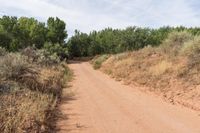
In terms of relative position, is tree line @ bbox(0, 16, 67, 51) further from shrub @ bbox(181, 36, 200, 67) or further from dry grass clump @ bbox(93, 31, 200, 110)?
shrub @ bbox(181, 36, 200, 67)

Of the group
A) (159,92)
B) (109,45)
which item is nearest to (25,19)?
(109,45)

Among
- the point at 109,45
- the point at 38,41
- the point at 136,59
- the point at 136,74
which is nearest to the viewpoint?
the point at 136,74

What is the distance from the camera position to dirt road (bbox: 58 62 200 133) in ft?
34.5

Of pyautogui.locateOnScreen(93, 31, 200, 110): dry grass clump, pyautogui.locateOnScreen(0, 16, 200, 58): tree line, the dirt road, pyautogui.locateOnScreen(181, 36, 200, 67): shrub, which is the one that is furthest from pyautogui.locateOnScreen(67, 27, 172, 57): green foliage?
Result: the dirt road

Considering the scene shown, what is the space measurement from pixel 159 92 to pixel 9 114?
34.8ft

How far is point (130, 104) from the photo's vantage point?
48.5ft

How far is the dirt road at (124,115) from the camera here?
1052 centimetres

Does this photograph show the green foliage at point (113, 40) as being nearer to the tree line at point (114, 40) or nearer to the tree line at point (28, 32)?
the tree line at point (114, 40)

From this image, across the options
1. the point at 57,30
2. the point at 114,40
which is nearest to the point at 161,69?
the point at 114,40

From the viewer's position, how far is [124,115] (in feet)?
40.8

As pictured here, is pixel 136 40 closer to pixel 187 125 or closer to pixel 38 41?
pixel 38 41

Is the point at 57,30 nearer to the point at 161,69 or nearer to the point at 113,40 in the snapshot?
the point at 113,40

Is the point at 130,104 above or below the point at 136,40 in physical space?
below

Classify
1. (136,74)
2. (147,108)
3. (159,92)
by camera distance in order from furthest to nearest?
(136,74) < (159,92) < (147,108)
